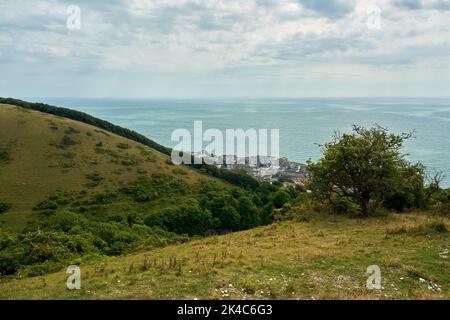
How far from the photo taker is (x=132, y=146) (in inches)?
3246

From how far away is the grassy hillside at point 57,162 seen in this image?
182ft

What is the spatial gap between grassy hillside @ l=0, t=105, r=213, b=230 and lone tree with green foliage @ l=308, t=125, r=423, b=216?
133 feet

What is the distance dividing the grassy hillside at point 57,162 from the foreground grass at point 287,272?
40.7 metres

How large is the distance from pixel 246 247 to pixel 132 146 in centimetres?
6990

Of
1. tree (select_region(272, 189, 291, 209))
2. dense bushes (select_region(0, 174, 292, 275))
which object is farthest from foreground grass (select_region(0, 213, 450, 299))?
tree (select_region(272, 189, 291, 209))

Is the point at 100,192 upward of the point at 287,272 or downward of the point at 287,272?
downward

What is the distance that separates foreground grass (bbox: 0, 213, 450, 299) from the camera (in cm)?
1016

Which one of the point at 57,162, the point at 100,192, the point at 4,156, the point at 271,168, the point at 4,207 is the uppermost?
the point at 4,156

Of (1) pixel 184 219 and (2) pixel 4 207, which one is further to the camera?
(1) pixel 184 219

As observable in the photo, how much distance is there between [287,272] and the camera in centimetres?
1198

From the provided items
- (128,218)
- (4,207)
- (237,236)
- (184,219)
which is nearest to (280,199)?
(184,219)

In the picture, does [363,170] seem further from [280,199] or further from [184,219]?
[280,199]

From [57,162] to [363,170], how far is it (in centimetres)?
5928
